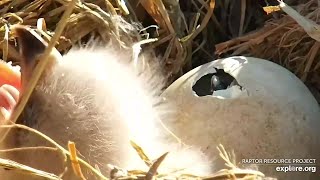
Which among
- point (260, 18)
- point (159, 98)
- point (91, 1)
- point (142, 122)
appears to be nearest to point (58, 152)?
point (142, 122)

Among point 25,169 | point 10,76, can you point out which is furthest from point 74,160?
point 10,76

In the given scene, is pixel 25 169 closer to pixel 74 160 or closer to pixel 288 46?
pixel 74 160

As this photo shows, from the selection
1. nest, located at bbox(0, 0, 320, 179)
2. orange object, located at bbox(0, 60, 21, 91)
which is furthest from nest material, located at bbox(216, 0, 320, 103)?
orange object, located at bbox(0, 60, 21, 91)

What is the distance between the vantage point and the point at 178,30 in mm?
1745

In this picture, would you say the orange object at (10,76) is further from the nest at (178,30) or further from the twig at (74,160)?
the nest at (178,30)

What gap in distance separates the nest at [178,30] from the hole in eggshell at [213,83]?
19 centimetres

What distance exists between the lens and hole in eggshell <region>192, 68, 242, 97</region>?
1455 mm

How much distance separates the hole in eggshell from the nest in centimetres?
19

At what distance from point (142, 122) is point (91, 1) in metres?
0.54

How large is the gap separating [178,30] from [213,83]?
32cm

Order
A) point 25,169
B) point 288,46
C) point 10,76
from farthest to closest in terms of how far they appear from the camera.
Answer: point 288,46 < point 10,76 < point 25,169

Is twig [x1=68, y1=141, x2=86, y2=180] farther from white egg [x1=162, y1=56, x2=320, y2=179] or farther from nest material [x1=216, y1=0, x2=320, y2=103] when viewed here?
nest material [x1=216, y1=0, x2=320, y2=103]

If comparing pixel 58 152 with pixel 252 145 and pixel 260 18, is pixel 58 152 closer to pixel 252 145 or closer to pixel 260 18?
pixel 252 145

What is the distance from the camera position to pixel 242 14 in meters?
1.76
